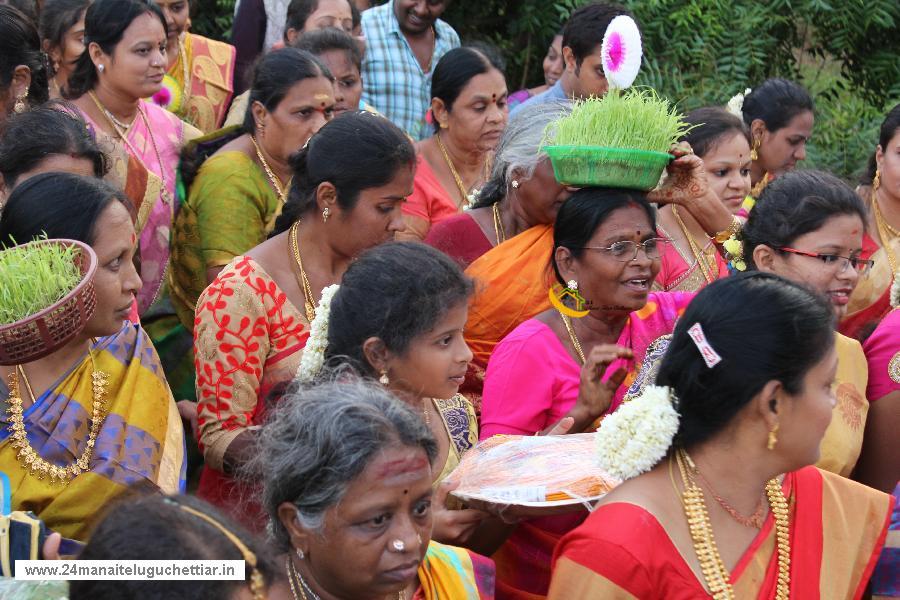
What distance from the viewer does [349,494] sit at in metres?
2.65

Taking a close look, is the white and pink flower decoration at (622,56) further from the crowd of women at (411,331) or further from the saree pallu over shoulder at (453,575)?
the saree pallu over shoulder at (453,575)

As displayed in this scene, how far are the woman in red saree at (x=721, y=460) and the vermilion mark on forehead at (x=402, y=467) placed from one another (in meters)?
0.42

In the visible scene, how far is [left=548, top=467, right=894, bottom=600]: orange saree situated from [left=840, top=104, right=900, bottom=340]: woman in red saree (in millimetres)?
2231

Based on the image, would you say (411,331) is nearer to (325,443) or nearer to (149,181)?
(325,443)

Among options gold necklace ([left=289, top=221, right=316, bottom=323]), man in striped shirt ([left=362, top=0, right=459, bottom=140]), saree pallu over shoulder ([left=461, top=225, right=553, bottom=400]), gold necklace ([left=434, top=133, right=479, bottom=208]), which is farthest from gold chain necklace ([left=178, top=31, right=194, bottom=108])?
saree pallu over shoulder ([left=461, top=225, right=553, bottom=400])

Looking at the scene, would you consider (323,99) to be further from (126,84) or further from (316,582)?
(316,582)

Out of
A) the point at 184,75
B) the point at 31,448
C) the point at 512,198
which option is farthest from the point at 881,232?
the point at 31,448

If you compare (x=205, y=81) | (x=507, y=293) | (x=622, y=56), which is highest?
(x=622, y=56)

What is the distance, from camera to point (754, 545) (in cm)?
298

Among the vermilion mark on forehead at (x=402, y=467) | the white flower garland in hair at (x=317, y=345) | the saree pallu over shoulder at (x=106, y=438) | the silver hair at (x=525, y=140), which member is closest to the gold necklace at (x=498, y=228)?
the silver hair at (x=525, y=140)

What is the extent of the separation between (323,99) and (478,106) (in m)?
1.06

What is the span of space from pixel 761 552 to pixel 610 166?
1.54 metres

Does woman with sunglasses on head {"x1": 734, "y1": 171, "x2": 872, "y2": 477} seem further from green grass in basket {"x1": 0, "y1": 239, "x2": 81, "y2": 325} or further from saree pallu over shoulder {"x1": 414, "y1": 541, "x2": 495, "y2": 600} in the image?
green grass in basket {"x1": 0, "y1": 239, "x2": 81, "y2": 325}

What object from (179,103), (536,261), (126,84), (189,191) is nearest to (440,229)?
(536,261)
